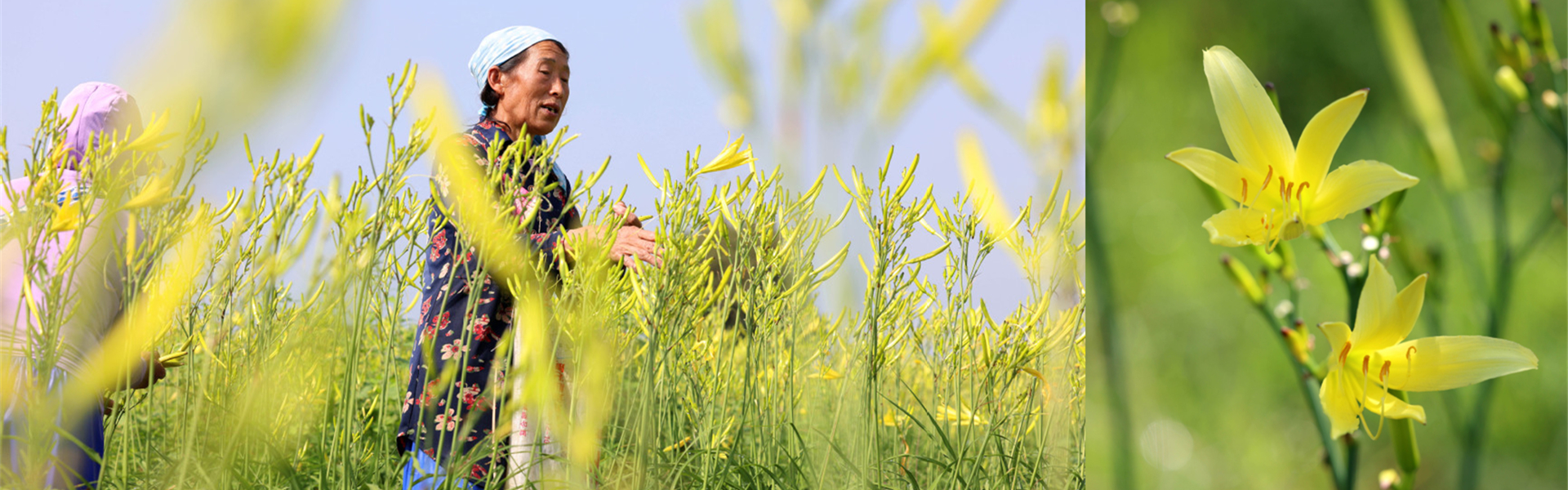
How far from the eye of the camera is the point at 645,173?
85 centimetres

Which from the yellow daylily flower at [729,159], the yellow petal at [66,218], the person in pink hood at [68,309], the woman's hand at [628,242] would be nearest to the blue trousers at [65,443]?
the person in pink hood at [68,309]

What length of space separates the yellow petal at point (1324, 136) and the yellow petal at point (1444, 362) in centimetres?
10

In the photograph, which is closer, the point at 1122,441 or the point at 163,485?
the point at 1122,441

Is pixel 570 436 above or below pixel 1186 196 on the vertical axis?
below

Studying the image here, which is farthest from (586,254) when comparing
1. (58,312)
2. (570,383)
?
(58,312)

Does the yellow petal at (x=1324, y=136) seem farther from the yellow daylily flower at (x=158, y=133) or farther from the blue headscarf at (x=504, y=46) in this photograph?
the blue headscarf at (x=504, y=46)

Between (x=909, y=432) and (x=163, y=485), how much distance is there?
2.84 feet

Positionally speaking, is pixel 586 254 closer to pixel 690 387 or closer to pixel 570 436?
pixel 570 436

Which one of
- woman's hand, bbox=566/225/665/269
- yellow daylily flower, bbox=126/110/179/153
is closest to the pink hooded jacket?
yellow daylily flower, bbox=126/110/179/153

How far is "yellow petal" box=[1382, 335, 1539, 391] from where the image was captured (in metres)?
0.46

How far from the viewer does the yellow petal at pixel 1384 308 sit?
46cm

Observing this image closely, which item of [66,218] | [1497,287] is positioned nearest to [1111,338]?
[1497,287]

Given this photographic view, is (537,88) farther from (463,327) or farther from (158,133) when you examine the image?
(158,133)

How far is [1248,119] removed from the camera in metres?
0.48
